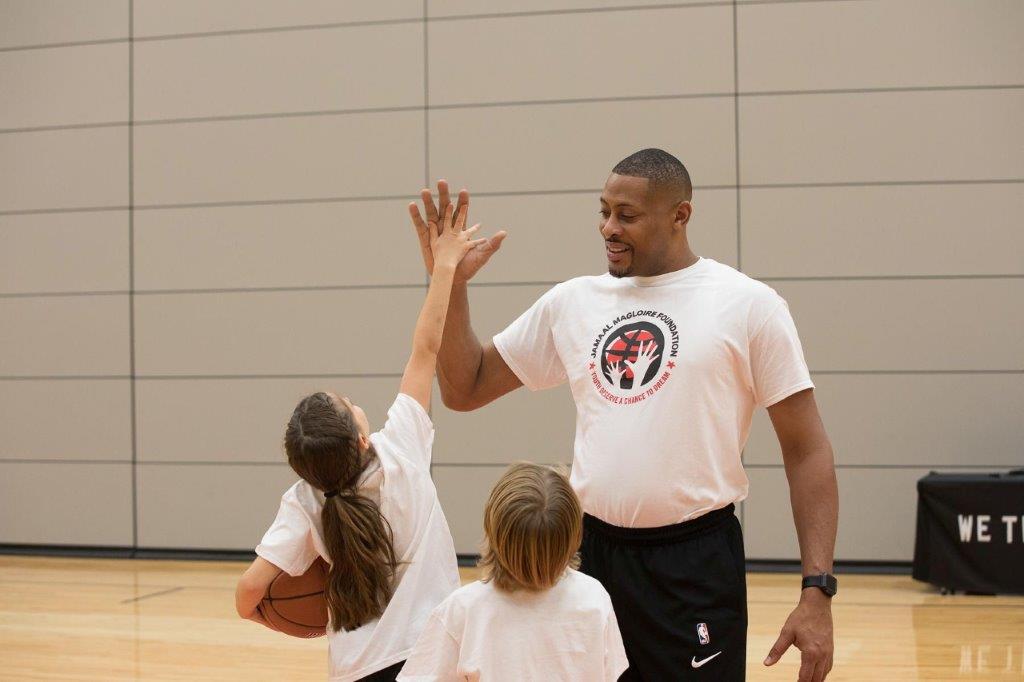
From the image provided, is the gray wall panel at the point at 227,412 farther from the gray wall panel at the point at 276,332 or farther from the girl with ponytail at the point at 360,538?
the girl with ponytail at the point at 360,538

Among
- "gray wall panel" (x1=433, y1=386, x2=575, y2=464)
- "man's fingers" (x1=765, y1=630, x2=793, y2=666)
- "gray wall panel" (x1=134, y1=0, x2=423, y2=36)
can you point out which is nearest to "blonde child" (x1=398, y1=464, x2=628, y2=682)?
"man's fingers" (x1=765, y1=630, x2=793, y2=666)

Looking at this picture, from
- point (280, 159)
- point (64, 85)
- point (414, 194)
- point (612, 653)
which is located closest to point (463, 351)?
point (612, 653)

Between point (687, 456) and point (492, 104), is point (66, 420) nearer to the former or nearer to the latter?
point (492, 104)

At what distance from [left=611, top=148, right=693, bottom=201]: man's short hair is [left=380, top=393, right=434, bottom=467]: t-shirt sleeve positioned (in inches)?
25.8

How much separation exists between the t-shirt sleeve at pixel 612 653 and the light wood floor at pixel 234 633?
2386 mm

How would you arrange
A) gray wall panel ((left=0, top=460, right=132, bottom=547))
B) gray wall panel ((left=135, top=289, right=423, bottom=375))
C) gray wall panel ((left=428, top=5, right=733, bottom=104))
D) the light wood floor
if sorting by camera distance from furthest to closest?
gray wall panel ((left=0, top=460, right=132, bottom=547)) → gray wall panel ((left=135, top=289, right=423, bottom=375)) → gray wall panel ((left=428, top=5, right=733, bottom=104)) → the light wood floor

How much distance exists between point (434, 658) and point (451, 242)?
3.02ft

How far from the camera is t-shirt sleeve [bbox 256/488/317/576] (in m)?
2.18

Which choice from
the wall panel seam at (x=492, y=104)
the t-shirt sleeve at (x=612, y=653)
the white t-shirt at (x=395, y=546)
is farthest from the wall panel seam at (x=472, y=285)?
the t-shirt sleeve at (x=612, y=653)

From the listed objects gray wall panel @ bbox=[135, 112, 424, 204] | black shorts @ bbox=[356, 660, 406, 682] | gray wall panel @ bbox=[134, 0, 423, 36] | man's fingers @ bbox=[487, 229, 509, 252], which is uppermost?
gray wall panel @ bbox=[134, 0, 423, 36]

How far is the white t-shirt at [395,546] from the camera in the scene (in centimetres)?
214

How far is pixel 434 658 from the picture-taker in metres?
1.93

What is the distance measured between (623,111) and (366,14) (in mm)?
1658

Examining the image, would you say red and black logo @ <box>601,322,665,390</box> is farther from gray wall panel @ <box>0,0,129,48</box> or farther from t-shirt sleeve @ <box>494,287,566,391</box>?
gray wall panel @ <box>0,0,129,48</box>
